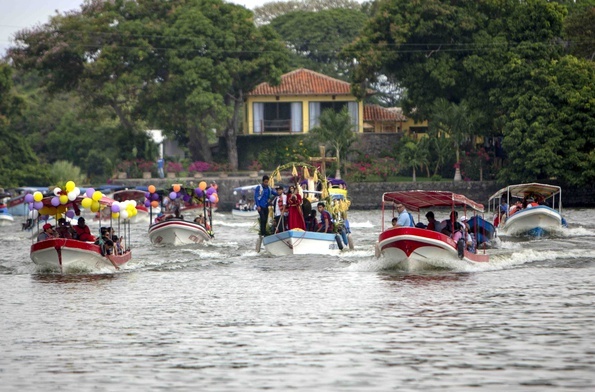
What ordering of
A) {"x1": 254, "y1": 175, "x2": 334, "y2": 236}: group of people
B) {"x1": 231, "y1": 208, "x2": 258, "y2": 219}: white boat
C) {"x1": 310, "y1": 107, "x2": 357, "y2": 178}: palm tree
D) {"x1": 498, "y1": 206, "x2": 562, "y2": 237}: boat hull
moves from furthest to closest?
{"x1": 310, "y1": 107, "x2": 357, "y2": 178}: palm tree < {"x1": 231, "y1": 208, "x2": 258, "y2": 219}: white boat < {"x1": 498, "y1": 206, "x2": 562, "y2": 237}: boat hull < {"x1": 254, "y1": 175, "x2": 334, "y2": 236}: group of people

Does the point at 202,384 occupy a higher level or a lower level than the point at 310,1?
lower

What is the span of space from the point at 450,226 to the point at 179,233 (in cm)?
1269

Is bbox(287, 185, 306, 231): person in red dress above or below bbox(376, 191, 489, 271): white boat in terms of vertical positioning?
above

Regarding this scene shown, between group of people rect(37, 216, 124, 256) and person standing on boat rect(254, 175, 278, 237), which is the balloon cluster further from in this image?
person standing on boat rect(254, 175, 278, 237)

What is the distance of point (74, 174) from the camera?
80.4 metres

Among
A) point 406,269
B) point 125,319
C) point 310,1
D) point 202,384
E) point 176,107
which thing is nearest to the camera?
point 202,384

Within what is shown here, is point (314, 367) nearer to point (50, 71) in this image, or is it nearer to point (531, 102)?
point (531, 102)

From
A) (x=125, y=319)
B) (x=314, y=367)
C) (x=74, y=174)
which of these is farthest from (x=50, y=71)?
(x=314, y=367)

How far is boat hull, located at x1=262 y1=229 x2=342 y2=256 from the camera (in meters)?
32.6

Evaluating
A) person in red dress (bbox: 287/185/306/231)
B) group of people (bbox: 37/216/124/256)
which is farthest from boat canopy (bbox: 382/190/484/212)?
group of people (bbox: 37/216/124/256)

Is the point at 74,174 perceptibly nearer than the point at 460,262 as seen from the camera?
No

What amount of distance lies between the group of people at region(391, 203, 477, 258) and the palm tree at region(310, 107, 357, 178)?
1610 inches

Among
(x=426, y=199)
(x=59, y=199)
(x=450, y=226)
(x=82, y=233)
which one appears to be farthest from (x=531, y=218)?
(x=59, y=199)

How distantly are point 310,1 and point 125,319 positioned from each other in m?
86.5
